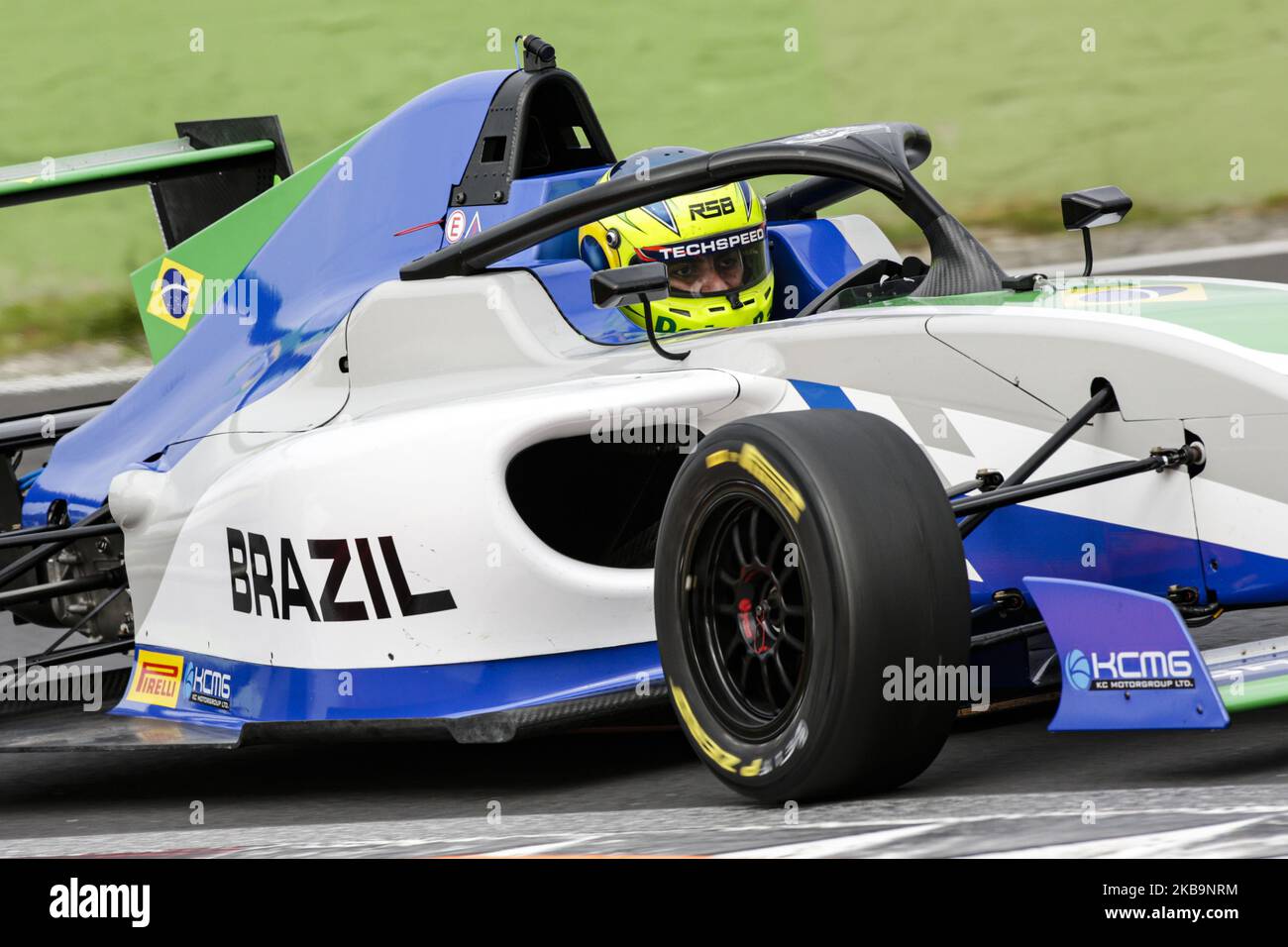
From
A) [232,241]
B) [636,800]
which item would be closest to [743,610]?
[636,800]

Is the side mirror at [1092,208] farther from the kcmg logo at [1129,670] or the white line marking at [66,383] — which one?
the white line marking at [66,383]

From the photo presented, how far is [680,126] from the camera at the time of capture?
1464 cm

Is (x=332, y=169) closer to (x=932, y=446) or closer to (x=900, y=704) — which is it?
(x=932, y=446)

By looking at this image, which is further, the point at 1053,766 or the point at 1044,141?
the point at 1044,141

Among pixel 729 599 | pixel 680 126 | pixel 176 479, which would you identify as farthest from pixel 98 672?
pixel 680 126

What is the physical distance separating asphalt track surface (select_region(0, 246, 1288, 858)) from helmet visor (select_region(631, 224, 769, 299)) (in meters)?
1.27

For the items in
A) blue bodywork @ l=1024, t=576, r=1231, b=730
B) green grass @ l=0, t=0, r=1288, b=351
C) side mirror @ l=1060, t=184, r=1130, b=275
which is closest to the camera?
blue bodywork @ l=1024, t=576, r=1231, b=730

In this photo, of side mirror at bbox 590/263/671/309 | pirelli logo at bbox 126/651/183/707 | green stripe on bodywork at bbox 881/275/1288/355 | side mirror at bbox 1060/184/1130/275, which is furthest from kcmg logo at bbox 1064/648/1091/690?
pirelli logo at bbox 126/651/183/707

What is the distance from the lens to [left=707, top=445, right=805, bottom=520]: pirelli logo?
3.75 metres

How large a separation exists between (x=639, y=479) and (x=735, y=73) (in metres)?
10.1

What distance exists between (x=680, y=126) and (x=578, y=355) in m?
9.75

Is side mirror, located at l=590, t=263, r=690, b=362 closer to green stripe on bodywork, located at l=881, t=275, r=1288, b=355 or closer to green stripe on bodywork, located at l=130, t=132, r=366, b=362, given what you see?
green stripe on bodywork, located at l=881, t=275, r=1288, b=355

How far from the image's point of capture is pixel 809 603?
3732 mm

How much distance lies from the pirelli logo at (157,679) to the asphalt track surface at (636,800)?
1.02 ft
